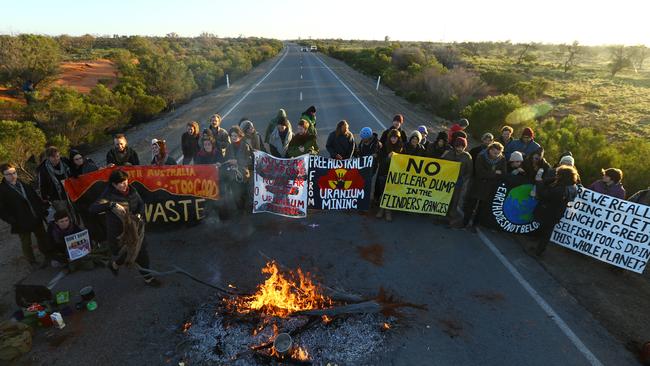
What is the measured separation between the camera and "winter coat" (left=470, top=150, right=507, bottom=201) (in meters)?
7.30

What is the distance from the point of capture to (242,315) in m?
4.92

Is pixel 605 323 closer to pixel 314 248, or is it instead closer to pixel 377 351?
pixel 377 351

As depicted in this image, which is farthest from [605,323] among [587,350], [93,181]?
[93,181]

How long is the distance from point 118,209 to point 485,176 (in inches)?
253

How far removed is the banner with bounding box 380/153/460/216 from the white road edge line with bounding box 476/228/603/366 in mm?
1175

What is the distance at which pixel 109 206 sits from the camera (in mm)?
4875

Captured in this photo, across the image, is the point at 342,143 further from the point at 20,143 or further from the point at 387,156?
the point at 20,143

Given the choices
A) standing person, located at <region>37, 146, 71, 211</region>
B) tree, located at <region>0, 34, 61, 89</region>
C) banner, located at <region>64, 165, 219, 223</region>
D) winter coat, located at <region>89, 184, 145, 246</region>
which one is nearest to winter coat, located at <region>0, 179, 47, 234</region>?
standing person, located at <region>37, 146, 71, 211</region>

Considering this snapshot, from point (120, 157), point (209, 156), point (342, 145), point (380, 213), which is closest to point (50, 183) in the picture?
point (120, 157)

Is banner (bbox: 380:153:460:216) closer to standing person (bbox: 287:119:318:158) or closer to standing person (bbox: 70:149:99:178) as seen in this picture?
standing person (bbox: 287:119:318:158)

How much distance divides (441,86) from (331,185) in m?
15.8

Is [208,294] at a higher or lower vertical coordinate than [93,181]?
lower

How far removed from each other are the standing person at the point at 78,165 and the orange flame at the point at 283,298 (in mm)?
3761

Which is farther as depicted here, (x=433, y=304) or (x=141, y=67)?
(x=141, y=67)
